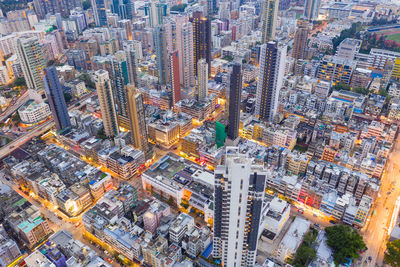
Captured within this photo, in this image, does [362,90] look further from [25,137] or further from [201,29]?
[25,137]

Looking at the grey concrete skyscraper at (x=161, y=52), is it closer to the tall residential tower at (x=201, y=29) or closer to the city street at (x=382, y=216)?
the tall residential tower at (x=201, y=29)

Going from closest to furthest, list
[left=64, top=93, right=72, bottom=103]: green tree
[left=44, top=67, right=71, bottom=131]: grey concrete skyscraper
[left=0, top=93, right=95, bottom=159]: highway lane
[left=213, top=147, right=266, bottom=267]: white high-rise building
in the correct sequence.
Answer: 1. [left=213, top=147, right=266, bottom=267]: white high-rise building
2. [left=44, top=67, right=71, bottom=131]: grey concrete skyscraper
3. [left=0, top=93, right=95, bottom=159]: highway lane
4. [left=64, top=93, right=72, bottom=103]: green tree

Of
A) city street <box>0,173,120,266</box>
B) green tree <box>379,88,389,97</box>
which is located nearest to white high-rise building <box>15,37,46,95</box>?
city street <box>0,173,120,266</box>

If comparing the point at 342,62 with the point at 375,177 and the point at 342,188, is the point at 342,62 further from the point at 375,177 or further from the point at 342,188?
the point at 342,188

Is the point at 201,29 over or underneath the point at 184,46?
over

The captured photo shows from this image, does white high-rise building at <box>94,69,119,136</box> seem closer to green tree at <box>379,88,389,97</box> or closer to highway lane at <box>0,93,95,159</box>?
highway lane at <box>0,93,95,159</box>

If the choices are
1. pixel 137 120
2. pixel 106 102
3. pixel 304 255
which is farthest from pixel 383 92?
pixel 106 102

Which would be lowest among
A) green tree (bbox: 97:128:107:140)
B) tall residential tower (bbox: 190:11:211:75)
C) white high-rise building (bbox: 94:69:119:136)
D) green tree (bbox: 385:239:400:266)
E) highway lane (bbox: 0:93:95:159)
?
green tree (bbox: 385:239:400:266)
